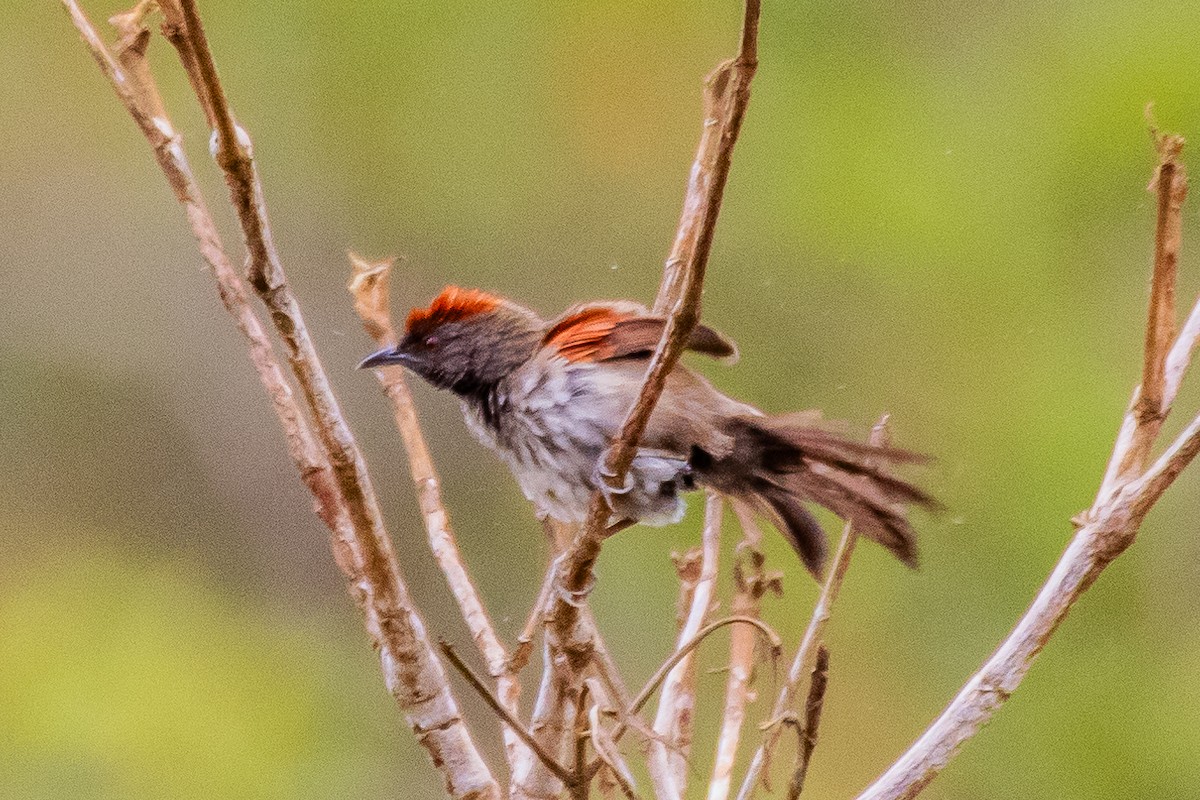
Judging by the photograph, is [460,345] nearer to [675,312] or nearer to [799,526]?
[799,526]

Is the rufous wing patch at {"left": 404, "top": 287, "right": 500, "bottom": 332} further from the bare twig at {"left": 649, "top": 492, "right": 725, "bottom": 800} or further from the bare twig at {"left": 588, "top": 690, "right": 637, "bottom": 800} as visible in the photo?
the bare twig at {"left": 588, "top": 690, "right": 637, "bottom": 800}

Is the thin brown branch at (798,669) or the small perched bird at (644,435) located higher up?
the small perched bird at (644,435)

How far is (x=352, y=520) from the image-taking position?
1.11 metres

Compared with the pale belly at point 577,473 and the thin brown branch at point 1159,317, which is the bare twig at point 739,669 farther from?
the thin brown branch at point 1159,317

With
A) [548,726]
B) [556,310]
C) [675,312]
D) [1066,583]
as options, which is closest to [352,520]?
[548,726]

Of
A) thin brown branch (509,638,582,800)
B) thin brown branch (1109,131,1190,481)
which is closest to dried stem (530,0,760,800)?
thin brown branch (509,638,582,800)

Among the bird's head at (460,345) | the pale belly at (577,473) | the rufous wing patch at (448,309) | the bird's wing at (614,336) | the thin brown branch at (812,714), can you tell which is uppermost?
the rufous wing patch at (448,309)

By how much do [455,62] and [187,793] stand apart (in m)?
1.36

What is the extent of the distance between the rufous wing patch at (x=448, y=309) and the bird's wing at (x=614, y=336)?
4.7 inches

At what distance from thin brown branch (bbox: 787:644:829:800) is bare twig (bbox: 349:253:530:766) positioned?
351mm

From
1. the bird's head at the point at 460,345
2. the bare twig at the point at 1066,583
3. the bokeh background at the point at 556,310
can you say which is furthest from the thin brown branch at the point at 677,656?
the bokeh background at the point at 556,310

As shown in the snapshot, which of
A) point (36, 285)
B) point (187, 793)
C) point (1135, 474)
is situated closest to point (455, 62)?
point (36, 285)

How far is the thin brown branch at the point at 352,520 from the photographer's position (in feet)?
3.68

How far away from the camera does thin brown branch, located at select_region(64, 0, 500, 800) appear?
1.12 metres
